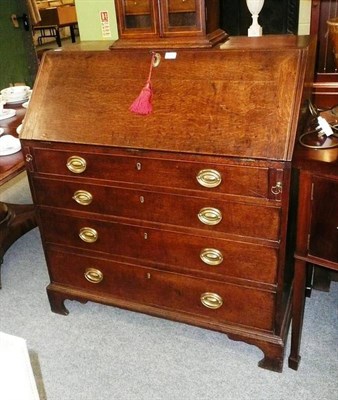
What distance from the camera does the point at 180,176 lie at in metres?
1.46

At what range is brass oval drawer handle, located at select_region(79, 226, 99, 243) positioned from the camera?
174 centimetres

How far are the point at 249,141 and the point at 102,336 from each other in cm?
108

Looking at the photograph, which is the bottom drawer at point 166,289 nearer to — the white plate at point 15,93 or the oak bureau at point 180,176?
the oak bureau at point 180,176

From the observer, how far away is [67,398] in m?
1.62

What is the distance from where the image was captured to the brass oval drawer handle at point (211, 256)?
5.07 ft

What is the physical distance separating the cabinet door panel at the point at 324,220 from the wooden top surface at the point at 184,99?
14 cm

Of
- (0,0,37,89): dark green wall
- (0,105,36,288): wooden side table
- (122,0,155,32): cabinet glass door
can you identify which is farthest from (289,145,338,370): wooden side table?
(0,0,37,89): dark green wall

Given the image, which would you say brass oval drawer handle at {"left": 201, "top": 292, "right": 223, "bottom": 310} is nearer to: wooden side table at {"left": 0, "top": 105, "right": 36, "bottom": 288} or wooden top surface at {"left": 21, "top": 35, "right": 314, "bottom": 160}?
wooden top surface at {"left": 21, "top": 35, "right": 314, "bottom": 160}

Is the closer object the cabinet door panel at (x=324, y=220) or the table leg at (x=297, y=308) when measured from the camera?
the cabinet door panel at (x=324, y=220)

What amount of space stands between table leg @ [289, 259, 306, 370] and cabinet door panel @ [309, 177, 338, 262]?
0.37ft

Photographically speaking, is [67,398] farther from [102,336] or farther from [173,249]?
[173,249]

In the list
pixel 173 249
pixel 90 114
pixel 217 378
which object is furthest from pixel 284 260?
pixel 90 114

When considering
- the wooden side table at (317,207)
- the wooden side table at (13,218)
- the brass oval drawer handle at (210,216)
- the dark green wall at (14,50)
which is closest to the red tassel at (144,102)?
the brass oval drawer handle at (210,216)

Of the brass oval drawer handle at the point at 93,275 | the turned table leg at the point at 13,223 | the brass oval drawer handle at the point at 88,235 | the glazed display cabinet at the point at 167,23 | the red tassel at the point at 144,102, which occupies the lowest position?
the turned table leg at the point at 13,223
